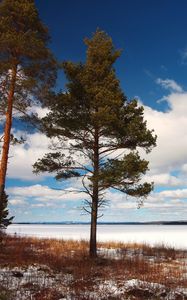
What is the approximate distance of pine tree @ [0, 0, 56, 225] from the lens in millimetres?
17344

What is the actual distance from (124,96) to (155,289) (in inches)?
470

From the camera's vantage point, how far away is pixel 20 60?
18.2m

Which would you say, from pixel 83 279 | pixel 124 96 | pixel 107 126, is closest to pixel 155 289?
pixel 83 279

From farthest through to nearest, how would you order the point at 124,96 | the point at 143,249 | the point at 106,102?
1. the point at 143,249
2. the point at 124,96
3. the point at 106,102

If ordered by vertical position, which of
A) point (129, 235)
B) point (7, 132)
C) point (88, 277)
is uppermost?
point (7, 132)

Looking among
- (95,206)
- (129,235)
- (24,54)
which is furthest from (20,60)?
(129,235)

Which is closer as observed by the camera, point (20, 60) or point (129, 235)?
point (20, 60)

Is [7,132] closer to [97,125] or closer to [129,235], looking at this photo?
[97,125]

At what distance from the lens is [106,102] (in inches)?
781

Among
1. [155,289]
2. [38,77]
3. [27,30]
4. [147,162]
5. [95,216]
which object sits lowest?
[155,289]

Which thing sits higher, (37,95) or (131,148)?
(37,95)

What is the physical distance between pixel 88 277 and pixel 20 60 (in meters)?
10.2

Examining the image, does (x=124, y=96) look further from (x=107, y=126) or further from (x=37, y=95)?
(x=37, y=95)

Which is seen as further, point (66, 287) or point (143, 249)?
point (143, 249)
